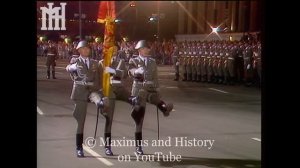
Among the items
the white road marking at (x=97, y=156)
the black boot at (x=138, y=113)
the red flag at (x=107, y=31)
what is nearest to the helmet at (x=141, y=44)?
the red flag at (x=107, y=31)

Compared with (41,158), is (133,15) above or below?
above

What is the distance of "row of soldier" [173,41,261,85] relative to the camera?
66.5ft

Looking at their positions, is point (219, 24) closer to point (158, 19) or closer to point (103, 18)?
point (158, 19)

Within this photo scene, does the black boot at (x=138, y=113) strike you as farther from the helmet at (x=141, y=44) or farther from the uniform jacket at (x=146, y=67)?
the helmet at (x=141, y=44)

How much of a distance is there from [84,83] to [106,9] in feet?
8.67

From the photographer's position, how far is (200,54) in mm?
21797

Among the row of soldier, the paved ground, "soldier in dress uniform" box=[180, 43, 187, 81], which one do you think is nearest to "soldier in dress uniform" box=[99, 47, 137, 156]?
the paved ground

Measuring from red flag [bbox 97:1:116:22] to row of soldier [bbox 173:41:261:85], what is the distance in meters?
13.5

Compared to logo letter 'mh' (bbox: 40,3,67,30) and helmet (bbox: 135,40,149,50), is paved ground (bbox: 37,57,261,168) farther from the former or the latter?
helmet (bbox: 135,40,149,50)

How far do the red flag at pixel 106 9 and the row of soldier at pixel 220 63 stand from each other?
13521mm

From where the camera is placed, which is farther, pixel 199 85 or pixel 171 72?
pixel 171 72

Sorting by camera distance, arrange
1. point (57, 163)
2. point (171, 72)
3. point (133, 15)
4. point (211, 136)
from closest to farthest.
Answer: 1. point (133, 15)
2. point (57, 163)
3. point (211, 136)
4. point (171, 72)
